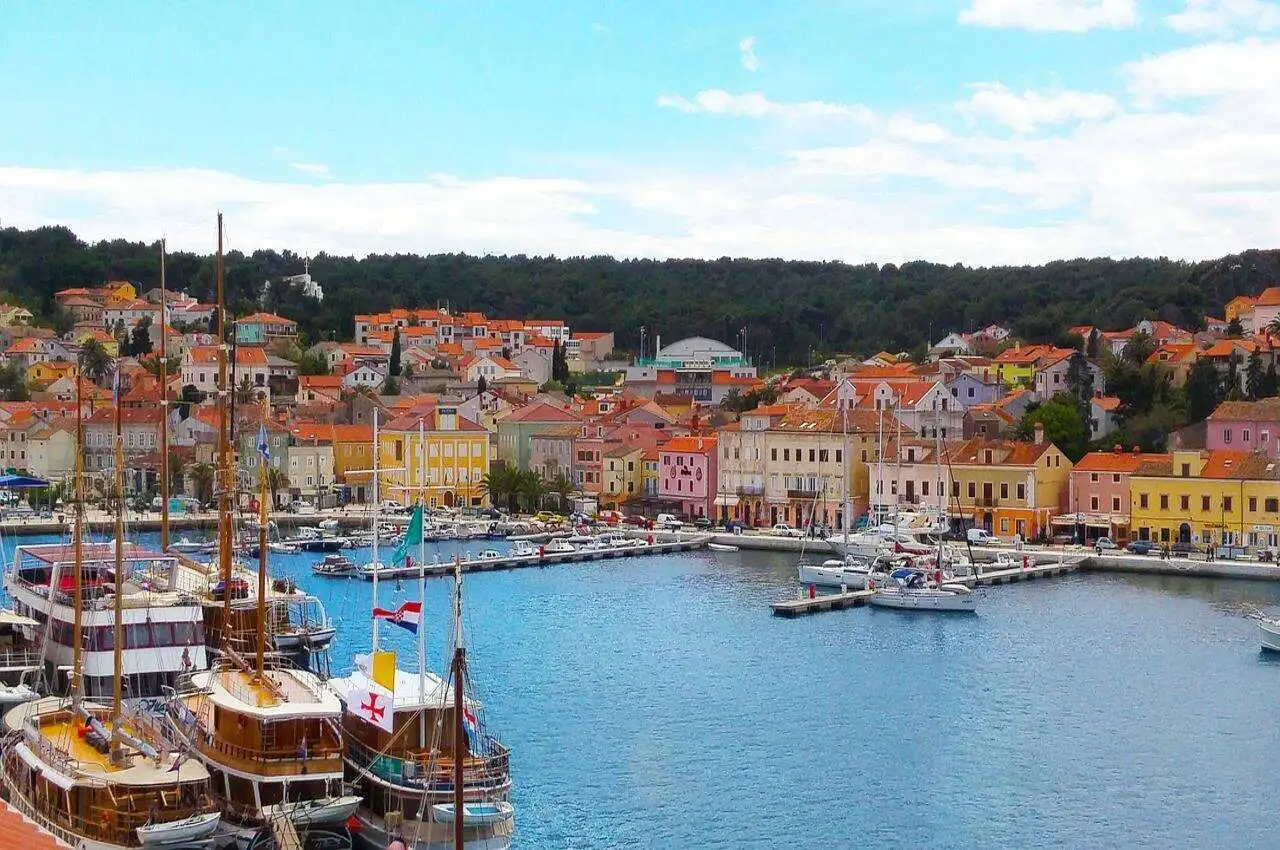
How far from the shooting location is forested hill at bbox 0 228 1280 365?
93812 mm

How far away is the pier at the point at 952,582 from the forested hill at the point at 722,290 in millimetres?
44779

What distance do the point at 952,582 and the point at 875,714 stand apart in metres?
13.9

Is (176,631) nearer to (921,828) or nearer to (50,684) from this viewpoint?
(50,684)

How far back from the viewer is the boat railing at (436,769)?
1875cm

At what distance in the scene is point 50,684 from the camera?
25094 millimetres

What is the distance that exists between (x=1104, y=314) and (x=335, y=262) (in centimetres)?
6356

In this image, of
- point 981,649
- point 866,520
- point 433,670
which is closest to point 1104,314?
point 866,520

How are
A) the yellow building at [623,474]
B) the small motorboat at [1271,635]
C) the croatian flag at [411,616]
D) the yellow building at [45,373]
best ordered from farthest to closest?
the yellow building at [45,373], the yellow building at [623,474], the small motorboat at [1271,635], the croatian flag at [411,616]

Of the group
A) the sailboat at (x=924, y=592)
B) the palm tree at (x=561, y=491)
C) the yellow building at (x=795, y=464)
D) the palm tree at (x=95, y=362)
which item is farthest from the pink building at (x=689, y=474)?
the palm tree at (x=95, y=362)

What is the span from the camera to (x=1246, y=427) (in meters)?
50.7

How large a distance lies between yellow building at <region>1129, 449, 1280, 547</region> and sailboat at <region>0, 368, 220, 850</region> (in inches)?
1345

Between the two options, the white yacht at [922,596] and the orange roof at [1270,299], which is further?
the orange roof at [1270,299]

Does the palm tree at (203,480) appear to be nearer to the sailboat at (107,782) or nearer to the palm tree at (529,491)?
the palm tree at (529,491)

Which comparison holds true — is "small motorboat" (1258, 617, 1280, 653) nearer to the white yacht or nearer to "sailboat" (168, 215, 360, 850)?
the white yacht
